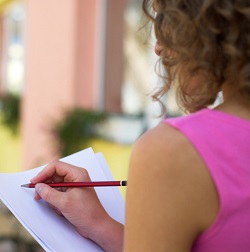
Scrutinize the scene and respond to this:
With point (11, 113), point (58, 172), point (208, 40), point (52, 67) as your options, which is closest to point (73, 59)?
point (52, 67)

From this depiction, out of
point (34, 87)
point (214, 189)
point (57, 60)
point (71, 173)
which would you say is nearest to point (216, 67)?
point (214, 189)

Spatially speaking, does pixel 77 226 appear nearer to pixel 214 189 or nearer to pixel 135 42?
pixel 214 189

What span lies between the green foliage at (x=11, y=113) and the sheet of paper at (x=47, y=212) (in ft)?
22.5

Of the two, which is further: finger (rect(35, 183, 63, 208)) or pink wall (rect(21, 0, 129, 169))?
pink wall (rect(21, 0, 129, 169))

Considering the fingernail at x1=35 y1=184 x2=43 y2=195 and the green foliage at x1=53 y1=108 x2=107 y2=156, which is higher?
the fingernail at x1=35 y1=184 x2=43 y2=195

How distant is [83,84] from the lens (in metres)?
6.13

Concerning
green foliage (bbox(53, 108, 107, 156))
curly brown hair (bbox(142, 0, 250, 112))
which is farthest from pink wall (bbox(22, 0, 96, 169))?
curly brown hair (bbox(142, 0, 250, 112))

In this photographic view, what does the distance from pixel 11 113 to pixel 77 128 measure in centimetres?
282

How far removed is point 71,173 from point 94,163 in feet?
0.43

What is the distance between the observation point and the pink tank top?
1.02 m

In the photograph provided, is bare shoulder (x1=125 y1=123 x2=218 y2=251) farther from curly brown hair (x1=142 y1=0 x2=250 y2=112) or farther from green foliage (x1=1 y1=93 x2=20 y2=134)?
green foliage (x1=1 y1=93 x2=20 y2=134)

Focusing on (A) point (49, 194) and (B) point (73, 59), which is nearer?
(A) point (49, 194)

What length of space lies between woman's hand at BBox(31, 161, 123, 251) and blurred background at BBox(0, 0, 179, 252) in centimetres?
338

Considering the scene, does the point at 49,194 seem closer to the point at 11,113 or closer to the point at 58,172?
the point at 58,172
